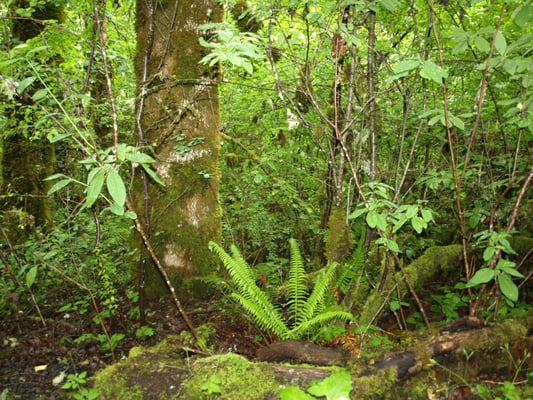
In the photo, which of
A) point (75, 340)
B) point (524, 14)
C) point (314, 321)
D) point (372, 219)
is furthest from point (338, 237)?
point (75, 340)

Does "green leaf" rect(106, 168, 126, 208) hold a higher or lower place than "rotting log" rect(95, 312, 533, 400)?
higher

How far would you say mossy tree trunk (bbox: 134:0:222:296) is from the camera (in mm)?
3629

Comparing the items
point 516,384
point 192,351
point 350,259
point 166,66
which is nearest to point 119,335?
point 192,351

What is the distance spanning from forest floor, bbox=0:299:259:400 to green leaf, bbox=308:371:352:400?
1055 millimetres

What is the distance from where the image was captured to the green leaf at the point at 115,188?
1547 millimetres

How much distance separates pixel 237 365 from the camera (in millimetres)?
2195

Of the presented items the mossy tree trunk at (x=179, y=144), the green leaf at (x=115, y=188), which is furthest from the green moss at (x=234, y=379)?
the mossy tree trunk at (x=179, y=144)

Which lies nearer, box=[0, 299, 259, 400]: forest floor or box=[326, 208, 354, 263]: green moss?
box=[0, 299, 259, 400]: forest floor

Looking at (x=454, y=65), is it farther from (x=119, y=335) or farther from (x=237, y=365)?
(x=119, y=335)

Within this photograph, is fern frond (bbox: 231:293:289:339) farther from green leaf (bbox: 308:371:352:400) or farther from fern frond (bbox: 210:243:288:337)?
→ green leaf (bbox: 308:371:352:400)

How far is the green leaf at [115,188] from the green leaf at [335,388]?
1.26 metres

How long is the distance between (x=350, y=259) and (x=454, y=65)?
78.4 inches

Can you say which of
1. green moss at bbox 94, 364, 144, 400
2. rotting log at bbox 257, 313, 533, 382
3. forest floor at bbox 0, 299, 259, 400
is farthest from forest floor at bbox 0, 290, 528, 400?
rotting log at bbox 257, 313, 533, 382

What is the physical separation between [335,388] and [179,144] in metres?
2.59
